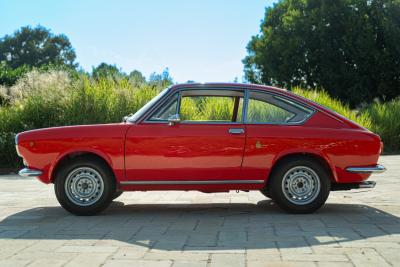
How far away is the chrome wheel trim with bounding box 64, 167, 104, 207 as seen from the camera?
6.59 meters

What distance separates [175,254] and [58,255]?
101 centimetres

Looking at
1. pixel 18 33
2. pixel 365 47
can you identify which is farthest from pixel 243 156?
pixel 18 33

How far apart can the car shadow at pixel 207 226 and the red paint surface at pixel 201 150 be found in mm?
454

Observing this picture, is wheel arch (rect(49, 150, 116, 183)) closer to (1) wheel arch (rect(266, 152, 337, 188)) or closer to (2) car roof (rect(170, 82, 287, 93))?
(2) car roof (rect(170, 82, 287, 93))

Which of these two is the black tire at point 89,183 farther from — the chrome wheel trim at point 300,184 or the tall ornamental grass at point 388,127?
the tall ornamental grass at point 388,127

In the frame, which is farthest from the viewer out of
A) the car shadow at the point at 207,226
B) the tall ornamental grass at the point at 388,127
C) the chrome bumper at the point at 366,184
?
the tall ornamental grass at the point at 388,127

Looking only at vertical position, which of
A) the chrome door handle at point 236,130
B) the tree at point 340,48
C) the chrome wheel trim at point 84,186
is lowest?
the chrome wheel trim at point 84,186

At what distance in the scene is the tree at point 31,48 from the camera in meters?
88.4

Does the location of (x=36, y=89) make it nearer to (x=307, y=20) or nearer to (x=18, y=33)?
(x=307, y=20)

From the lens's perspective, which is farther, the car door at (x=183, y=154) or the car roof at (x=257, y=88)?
the car roof at (x=257, y=88)

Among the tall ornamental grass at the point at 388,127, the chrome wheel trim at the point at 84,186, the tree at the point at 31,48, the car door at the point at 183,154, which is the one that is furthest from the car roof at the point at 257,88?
the tree at the point at 31,48

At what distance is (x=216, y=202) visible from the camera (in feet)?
25.5

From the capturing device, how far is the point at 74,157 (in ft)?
22.0

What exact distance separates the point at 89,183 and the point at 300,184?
8.52 ft
